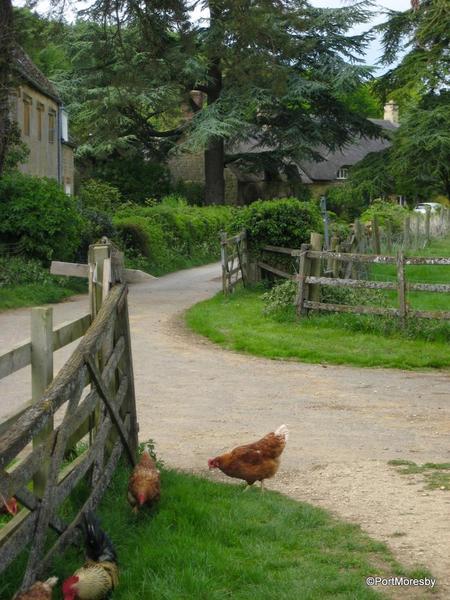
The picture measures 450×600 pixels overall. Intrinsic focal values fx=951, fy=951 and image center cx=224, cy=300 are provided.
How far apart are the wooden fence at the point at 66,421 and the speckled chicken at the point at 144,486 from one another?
0.19m

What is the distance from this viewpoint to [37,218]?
24734mm

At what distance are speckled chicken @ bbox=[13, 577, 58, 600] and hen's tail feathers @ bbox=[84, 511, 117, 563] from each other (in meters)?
0.51

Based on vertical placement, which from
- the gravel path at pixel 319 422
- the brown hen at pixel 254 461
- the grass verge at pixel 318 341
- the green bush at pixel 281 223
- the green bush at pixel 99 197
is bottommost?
the gravel path at pixel 319 422

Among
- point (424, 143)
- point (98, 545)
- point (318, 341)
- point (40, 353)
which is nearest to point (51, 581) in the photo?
point (98, 545)

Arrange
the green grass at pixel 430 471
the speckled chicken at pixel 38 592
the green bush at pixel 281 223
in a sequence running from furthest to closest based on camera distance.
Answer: the green bush at pixel 281 223 < the green grass at pixel 430 471 < the speckled chicken at pixel 38 592

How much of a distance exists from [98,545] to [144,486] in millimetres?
1044

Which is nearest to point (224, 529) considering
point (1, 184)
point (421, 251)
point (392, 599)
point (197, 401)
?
point (392, 599)

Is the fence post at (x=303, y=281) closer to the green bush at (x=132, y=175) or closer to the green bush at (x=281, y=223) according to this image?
the green bush at (x=281, y=223)

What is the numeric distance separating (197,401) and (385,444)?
2.96m

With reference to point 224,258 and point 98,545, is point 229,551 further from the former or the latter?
point 224,258

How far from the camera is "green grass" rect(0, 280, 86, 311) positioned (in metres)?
21.7

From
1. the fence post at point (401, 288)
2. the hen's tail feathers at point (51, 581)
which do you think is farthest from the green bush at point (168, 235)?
the hen's tail feathers at point (51, 581)

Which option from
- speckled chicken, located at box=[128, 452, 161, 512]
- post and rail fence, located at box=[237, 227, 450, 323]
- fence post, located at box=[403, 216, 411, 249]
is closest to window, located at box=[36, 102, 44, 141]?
fence post, located at box=[403, 216, 411, 249]

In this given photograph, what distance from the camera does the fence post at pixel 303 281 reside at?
17.1 metres
